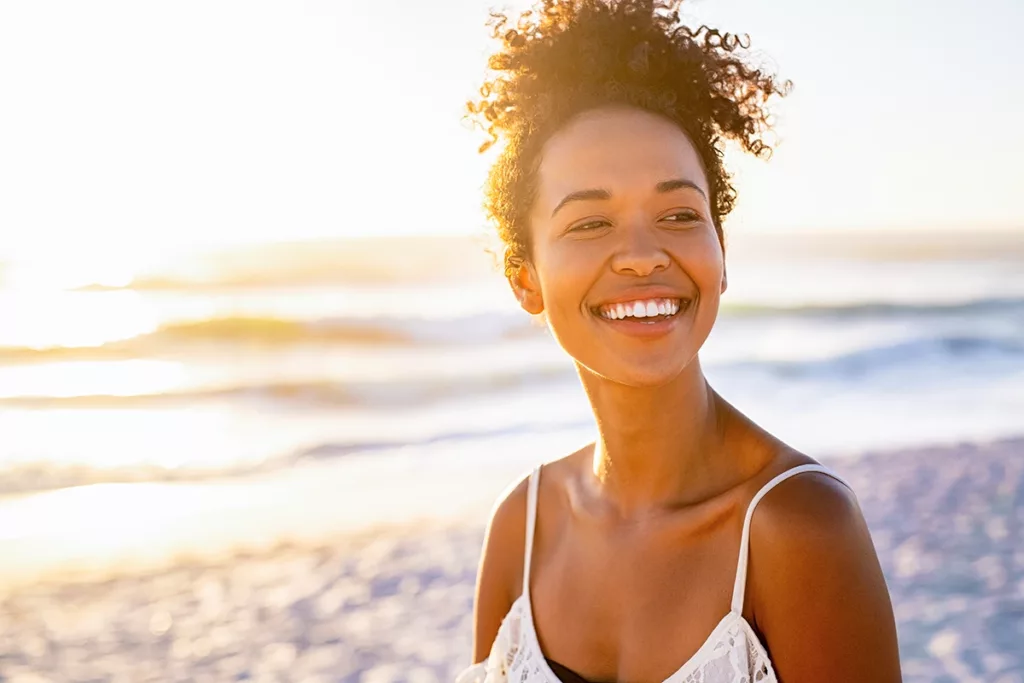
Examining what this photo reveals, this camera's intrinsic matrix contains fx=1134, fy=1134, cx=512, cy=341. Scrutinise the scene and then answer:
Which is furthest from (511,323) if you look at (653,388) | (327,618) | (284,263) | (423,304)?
(653,388)

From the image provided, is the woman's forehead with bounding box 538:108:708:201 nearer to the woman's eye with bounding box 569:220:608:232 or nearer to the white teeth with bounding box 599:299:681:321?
the woman's eye with bounding box 569:220:608:232

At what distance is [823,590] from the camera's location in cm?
236

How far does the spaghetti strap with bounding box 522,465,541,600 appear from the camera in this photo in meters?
3.05

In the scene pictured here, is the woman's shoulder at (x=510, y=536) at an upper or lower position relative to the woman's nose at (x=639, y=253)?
lower

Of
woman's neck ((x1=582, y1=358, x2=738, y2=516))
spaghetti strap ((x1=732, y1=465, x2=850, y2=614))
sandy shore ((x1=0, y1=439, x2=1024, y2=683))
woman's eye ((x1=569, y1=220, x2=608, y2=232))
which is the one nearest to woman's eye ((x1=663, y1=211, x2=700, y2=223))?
woman's eye ((x1=569, y1=220, x2=608, y2=232))

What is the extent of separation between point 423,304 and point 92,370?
886 centimetres

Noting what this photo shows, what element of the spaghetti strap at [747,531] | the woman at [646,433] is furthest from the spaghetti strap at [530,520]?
the spaghetti strap at [747,531]

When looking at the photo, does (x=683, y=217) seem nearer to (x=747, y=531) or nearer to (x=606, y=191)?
(x=606, y=191)

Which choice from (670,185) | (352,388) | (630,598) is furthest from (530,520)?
(352,388)

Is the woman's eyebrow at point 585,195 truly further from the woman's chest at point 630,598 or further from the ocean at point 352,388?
the ocean at point 352,388

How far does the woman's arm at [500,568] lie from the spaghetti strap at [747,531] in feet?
2.58

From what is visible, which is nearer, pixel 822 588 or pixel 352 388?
pixel 822 588

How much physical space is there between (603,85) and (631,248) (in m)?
0.46

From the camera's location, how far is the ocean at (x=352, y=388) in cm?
905
